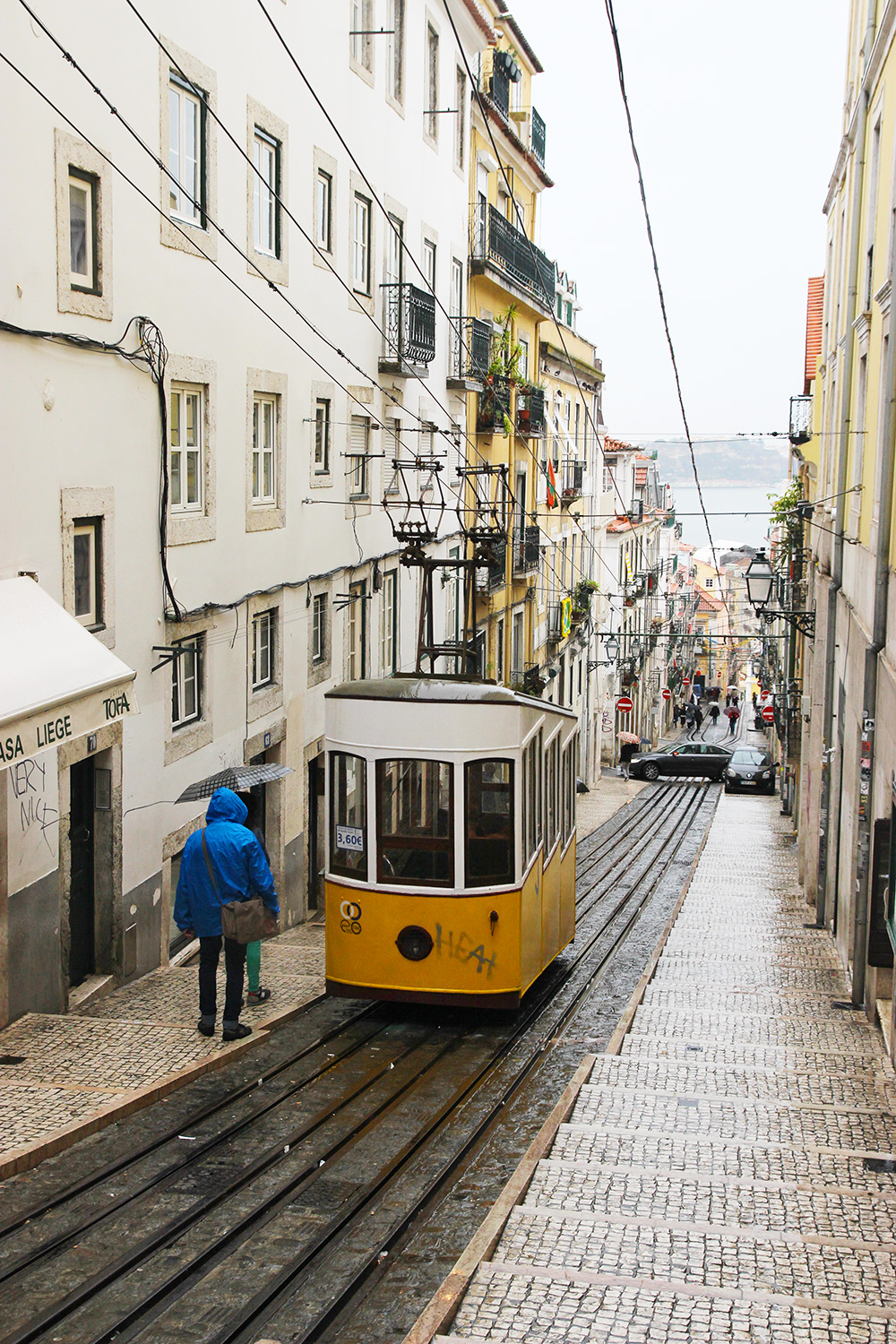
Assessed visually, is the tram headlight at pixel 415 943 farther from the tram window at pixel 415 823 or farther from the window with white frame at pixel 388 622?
the window with white frame at pixel 388 622

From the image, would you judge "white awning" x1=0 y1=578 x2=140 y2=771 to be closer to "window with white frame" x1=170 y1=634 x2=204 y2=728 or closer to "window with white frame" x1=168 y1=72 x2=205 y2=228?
"window with white frame" x1=170 y1=634 x2=204 y2=728

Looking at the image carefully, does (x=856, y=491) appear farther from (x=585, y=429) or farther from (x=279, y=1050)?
(x=585, y=429)

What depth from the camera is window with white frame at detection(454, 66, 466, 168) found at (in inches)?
959

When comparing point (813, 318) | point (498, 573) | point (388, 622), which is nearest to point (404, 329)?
point (388, 622)

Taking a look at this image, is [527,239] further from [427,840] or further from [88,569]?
[427,840]

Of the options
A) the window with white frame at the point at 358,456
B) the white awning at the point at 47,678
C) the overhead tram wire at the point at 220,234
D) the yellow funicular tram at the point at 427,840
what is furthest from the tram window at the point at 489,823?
the window with white frame at the point at 358,456

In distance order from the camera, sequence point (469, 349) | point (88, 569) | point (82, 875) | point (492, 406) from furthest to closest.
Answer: point (492, 406) < point (469, 349) < point (82, 875) < point (88, 569)

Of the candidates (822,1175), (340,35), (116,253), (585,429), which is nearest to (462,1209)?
(822,1175)

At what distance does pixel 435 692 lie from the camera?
31.2ft

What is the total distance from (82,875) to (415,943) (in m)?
2.91

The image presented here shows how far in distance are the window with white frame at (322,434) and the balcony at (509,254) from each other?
7.88 metres

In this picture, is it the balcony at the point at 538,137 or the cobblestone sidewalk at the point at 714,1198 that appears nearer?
the cobblestone sidewalk at the point at 714,1198

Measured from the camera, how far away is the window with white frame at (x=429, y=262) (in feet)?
73.0

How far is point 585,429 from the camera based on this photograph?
4256 cm
